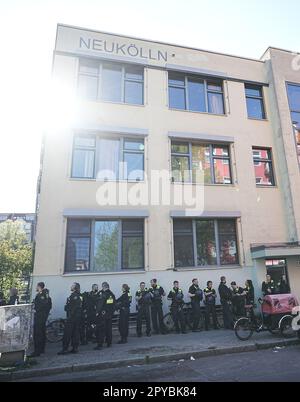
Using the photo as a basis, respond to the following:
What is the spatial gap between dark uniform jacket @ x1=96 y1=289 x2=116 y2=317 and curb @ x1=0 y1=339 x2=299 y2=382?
1.86 metres

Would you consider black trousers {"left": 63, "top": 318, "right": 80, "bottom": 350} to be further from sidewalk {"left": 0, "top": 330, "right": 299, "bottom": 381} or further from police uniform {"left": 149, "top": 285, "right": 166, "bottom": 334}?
police uniform {"left": 149, "top": 285, "right": 166, "bottom": 334}

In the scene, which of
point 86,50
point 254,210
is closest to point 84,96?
point 86,50

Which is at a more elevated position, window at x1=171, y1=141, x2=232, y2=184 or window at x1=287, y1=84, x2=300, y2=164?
window at x1=287, y1=84, x2=300, y2=164

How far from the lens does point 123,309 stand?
9.59m

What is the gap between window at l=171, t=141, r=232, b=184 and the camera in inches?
536

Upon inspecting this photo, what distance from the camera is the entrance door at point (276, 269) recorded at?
1331 centimetres

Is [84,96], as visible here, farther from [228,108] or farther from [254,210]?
[254,210]

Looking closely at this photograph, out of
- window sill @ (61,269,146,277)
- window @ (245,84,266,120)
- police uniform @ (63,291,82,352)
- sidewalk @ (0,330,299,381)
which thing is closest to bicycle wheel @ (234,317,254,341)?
sidewalk @ (0,330,299,381)

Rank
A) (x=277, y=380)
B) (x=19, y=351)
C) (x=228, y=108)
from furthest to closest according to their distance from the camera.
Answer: (x=228, y=108), (x=19, y=351), (x=277, y=380)

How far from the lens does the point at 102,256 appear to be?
38.5 feet

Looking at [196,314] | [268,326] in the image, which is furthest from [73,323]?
[268,326]

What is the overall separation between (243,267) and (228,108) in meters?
8.03

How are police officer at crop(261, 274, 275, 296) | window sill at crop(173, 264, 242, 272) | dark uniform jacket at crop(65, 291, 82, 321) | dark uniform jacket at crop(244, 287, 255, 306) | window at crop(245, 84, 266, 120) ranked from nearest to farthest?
dark uniform jacket at crop(65, 291, 82, 321)
dark uniform jacket at crop(244, 287, 255, 306)
police officer at crop(261, 274, 275, 296)
window sill at crop(173, 264, 242, 272)
window at crop(245, 84, 266, 120)
